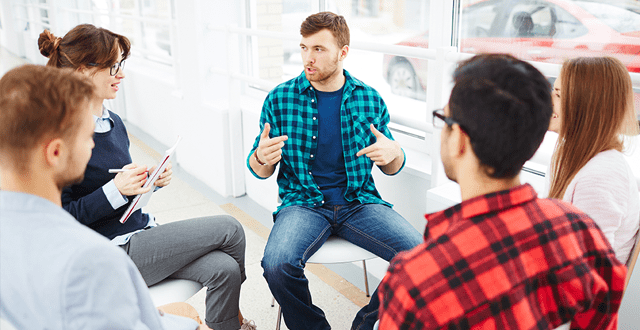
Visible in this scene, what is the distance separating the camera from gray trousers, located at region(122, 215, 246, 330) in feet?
4.89

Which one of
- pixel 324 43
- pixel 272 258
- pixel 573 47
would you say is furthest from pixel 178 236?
pixel 573 47

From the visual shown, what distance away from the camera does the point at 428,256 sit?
827 millimetres

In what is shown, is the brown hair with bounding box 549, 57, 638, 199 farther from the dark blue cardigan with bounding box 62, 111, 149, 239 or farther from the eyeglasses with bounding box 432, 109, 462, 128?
the dark blue cardigan with bounding box 62, 111, 149, 239

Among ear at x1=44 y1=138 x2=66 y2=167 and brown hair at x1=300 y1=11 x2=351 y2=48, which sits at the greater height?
brown hair at x1=300 y1=11 x2=351 y2=48

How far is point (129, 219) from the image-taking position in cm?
160

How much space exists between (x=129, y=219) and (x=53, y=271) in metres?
0.86

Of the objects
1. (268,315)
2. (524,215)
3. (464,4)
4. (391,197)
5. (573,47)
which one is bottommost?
(268,315)

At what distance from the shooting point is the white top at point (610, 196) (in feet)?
3.77

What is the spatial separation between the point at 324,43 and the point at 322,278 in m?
1.09

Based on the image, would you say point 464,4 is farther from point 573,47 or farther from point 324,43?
point 324,43

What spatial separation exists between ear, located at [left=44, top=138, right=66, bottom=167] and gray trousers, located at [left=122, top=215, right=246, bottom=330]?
722 mm

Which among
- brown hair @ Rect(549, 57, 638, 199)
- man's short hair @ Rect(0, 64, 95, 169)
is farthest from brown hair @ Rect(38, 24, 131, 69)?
brown hair @ Rect(549, 57, 638, 199)

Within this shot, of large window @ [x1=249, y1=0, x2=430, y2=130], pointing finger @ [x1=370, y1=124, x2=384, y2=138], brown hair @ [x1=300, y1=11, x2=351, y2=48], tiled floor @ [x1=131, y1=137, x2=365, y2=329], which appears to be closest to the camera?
pointing finger @ [x1=370, y1=124, x2=384, y2=138]

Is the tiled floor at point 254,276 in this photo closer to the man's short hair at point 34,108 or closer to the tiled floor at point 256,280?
the tiled floor at point 256,280
